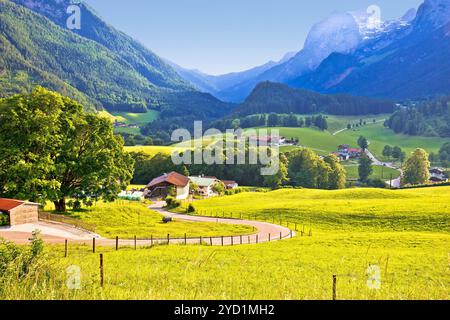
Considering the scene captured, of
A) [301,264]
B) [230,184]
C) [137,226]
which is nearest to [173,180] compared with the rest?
[230,184]

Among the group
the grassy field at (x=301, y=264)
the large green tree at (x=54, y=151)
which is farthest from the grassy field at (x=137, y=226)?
the grassy field at (x=301, y=264)

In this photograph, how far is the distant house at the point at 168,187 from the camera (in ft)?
398

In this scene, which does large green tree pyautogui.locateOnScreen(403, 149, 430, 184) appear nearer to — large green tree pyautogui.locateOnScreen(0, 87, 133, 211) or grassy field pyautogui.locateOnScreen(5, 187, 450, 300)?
grassy field pyautogui.locateOnScreen(5, 187, 450, 300)

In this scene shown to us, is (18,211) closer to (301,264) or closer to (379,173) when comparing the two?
(301,264)

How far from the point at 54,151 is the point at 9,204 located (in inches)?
360

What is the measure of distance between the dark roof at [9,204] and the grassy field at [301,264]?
48.9 ft

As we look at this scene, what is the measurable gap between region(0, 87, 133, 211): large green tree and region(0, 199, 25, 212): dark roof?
1650 millimetres

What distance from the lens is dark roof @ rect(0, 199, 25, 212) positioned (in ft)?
144

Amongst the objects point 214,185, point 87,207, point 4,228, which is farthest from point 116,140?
point 214,185

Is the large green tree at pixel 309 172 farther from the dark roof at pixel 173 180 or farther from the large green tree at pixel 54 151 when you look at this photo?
the large green tree at pixel 54 151

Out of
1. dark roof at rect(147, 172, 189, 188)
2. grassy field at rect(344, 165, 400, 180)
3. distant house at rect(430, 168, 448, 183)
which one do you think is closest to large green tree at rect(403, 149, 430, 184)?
grassy field at rect(344, 165, 400, 180)

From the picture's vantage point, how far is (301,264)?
1098 inches

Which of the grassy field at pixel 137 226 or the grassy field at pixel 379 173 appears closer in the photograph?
the grassy field at pixel 137 226
